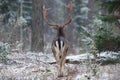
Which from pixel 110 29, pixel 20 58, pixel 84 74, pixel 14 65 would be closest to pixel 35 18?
pixel 20 58

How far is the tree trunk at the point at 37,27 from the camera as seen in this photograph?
65.3 feet

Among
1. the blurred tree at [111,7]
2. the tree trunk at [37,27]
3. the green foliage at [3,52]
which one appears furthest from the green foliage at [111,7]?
the tree trunk at [37,27]

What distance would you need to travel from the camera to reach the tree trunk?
19.9 m

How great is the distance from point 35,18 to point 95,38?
916cm

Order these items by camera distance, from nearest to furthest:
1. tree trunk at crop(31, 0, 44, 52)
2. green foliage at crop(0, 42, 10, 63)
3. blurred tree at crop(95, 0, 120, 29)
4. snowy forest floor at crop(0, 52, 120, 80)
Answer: snowy forest floor at crop(0, 52, 120, 80)
blurred tree at crop(95, 0, 120, 29)
green foliage at crop(0, 42, 10, 63)
tree trunk at crop(31, 0, 44, 52)

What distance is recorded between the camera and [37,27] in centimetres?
2045

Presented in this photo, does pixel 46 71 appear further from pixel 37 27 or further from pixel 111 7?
pixel 37 27

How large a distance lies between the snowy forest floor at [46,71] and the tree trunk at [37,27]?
521 centimetres

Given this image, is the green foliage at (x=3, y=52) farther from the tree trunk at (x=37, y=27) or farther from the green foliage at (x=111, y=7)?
the tree trunk at (x=37, y=27)

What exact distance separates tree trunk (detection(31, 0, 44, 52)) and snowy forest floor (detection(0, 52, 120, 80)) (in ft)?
17.1

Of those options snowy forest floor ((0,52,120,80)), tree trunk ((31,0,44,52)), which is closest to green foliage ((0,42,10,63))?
snowy forest floor ((0,52,120,80))

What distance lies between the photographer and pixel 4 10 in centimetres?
2828

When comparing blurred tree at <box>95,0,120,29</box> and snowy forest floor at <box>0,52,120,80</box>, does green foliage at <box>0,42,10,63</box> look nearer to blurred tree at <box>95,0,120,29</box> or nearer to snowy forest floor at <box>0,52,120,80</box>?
snowy forest floor at <box>0,52,120,80</box>

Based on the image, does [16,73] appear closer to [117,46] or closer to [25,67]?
[25,67]
